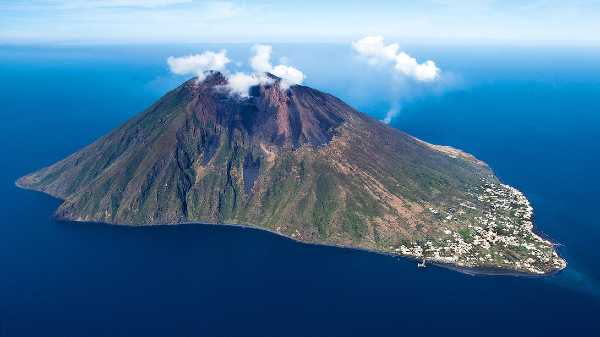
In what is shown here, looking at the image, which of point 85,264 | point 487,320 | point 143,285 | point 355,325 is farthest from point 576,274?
point 85,264

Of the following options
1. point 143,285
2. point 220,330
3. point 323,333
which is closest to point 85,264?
point 143,285

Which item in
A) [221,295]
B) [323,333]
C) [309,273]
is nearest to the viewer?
[323,333]

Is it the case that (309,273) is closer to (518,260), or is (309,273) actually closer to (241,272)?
(241,272)

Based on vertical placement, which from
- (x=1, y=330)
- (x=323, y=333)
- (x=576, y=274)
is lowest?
(x=1, y=330)

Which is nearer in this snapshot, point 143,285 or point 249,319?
point 249,319

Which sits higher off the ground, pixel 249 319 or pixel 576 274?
pixel 576 274

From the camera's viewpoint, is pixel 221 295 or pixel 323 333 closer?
pixel 323 333

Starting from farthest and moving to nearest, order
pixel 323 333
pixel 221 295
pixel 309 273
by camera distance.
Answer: pixel 309 273 → pixel 221 295 → pixel 323 333

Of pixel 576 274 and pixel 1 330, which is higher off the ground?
pixel 576 274

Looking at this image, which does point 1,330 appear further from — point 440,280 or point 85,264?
point 440,280
